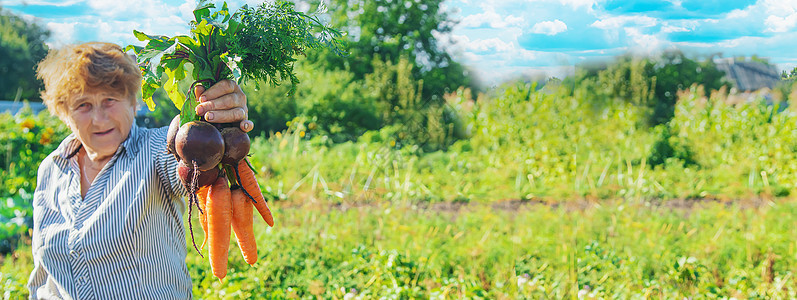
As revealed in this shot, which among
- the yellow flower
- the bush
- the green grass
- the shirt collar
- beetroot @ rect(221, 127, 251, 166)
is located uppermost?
beetroot @ rect(221, 127, 251, 166)

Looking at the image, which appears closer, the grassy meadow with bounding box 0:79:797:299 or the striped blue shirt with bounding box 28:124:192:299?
the striped blue shirt with bounding box 28:124:192:299

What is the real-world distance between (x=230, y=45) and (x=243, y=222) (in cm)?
67

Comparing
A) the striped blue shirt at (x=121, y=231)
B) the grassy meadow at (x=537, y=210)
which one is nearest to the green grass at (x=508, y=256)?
the grassy meadow at (x=537, y=210)

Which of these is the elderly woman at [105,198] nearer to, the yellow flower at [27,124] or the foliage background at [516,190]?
the foliage background at [516,190]

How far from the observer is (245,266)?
3.47 metres

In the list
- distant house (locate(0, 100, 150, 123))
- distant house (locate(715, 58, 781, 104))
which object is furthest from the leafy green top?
distant house (locate(715, 58, 781, 104))

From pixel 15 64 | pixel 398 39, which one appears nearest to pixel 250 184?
pixel 398 39

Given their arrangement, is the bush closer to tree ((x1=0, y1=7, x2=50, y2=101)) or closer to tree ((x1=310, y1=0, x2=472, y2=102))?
tree ((x1=310, y1=0, x2=472, y2=102))

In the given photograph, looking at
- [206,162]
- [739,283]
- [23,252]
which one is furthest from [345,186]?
[206,162]

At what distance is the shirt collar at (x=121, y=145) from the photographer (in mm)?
1863

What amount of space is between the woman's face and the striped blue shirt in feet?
0.16

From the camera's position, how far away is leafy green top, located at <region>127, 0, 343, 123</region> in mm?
1429

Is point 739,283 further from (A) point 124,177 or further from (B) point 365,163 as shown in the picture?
(B) point 365,163

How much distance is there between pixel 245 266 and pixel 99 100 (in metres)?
1.84
